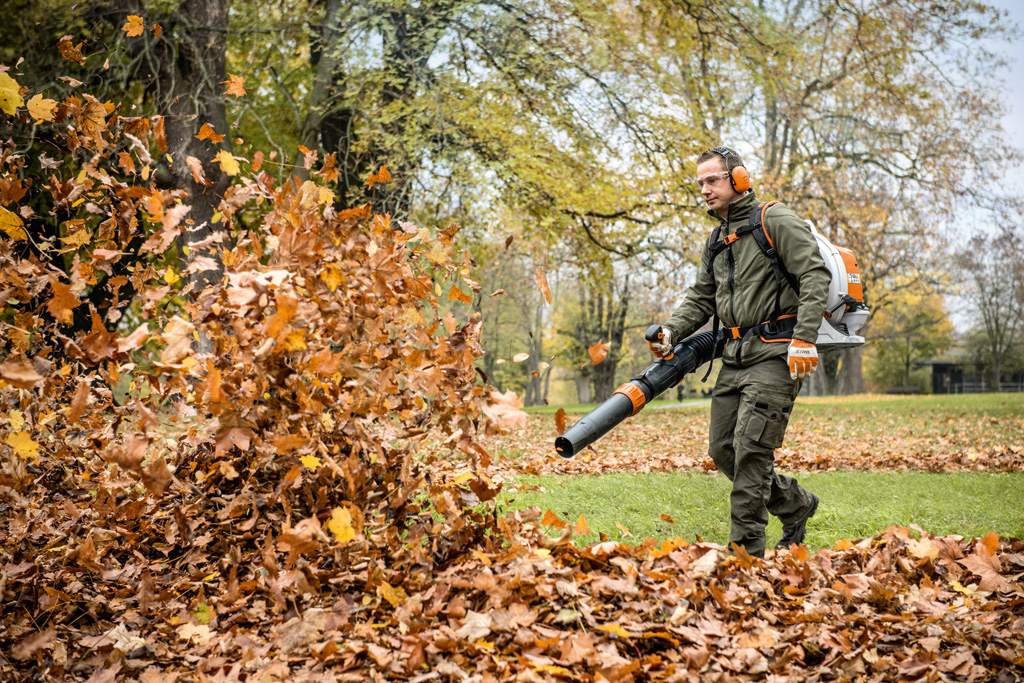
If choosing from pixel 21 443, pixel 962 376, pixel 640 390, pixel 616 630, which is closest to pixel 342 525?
pixel 616 630

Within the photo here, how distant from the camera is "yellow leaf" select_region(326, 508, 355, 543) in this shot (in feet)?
10.0

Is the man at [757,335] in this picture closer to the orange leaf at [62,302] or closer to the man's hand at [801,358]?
the man's hand at [801,358]

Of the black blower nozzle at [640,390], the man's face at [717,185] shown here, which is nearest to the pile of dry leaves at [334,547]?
the black blower nozzle at [640,390]

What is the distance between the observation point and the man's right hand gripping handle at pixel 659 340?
4219 millimetres

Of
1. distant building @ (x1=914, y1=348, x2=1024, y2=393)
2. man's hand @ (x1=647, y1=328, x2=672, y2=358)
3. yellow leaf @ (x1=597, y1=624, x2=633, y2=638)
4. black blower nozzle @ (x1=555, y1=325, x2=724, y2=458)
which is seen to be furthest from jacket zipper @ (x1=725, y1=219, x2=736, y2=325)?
distant building @ (x1=914, y1=348, x2=1024, y2=393)

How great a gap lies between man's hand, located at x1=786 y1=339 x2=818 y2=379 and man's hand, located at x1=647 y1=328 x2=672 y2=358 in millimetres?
743

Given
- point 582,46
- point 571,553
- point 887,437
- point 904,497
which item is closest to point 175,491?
point 571,553

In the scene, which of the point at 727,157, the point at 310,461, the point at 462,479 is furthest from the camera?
the point at 727,157

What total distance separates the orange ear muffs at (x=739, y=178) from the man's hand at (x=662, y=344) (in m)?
0.94

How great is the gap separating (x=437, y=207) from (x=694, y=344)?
29.0 feet

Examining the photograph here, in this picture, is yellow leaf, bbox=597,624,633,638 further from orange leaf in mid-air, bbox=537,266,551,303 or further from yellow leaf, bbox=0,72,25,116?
yellow leaf, bbox=0,72,25,116

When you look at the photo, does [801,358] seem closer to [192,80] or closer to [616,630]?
[616,630]

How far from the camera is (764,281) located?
409 centimetres

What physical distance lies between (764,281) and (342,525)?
269 cm
